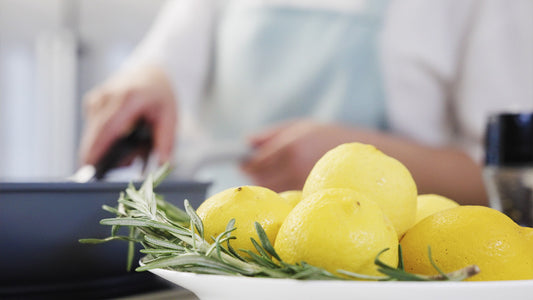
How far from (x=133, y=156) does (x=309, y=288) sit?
502mm

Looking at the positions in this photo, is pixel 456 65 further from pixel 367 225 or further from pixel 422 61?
pixel 367 225

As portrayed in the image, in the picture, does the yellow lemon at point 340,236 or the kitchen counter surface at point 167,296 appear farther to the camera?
the kitchen counter surface at point 167,296

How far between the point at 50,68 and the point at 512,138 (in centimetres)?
183

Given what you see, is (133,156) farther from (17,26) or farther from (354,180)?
(17,26)

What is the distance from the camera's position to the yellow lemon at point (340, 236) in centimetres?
16

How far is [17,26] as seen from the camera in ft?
6.33

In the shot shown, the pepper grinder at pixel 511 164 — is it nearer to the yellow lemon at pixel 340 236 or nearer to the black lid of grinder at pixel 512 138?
the black lid of grinder at pixel 512 138

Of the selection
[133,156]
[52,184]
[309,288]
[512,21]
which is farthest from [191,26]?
[309,288]

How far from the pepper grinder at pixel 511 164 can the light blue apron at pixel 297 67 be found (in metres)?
0.46

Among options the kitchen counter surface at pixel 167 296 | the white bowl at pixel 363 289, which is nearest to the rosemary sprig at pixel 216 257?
the white bowl at pixel 363 289

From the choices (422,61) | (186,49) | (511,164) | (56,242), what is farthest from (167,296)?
(186,49)

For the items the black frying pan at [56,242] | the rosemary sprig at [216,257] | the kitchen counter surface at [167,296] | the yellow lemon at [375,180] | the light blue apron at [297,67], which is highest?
the light blue apron at [297,67]

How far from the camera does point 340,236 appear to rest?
164mm

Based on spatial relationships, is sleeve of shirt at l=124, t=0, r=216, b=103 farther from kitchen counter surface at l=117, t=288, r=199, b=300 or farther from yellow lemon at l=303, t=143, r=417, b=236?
yellow lemon at l=303, t=143, r=417, b=236
